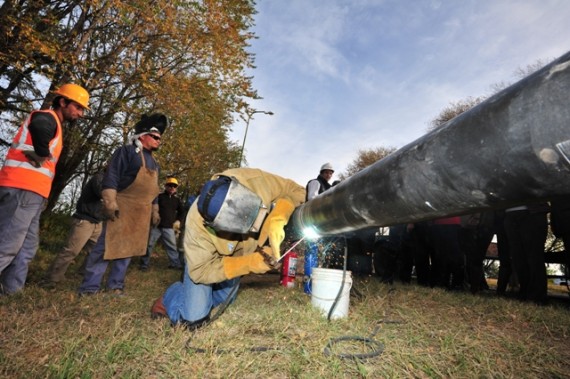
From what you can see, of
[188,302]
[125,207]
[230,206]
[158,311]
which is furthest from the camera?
Answer: [125,207]

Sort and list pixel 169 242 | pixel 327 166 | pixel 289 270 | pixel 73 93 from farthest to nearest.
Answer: pixel 169 242 < pixel 327 166 < pixel 289 270 < pixel 73 93

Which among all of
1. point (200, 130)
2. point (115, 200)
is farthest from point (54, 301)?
point (200, 130)

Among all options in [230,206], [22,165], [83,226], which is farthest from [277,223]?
[83,226]

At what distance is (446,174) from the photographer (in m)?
0.73

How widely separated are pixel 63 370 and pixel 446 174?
2010 millimetres

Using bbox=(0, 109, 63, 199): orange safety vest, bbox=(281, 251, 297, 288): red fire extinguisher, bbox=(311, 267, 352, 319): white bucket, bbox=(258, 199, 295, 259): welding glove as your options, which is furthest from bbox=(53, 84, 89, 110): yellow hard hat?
bbox=(281, 251, 297, 288): red fire extinguisher

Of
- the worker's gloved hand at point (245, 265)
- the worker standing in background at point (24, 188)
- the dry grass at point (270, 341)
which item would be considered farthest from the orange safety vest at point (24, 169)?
the worker's gloved hand at point (245, 265)

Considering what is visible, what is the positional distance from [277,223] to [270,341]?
2.80ft

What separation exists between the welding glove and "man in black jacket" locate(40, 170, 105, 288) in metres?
3.13

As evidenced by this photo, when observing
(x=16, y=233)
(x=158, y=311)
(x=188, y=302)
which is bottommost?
(x=158, y=311)

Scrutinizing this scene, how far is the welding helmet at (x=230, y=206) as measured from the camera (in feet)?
6.69

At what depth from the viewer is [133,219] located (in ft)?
13.1

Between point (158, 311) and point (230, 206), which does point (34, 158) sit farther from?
point (230, 206)

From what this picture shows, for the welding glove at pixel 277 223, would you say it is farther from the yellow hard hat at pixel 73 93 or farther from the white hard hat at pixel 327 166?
the white hard hat at pixel 327 166
